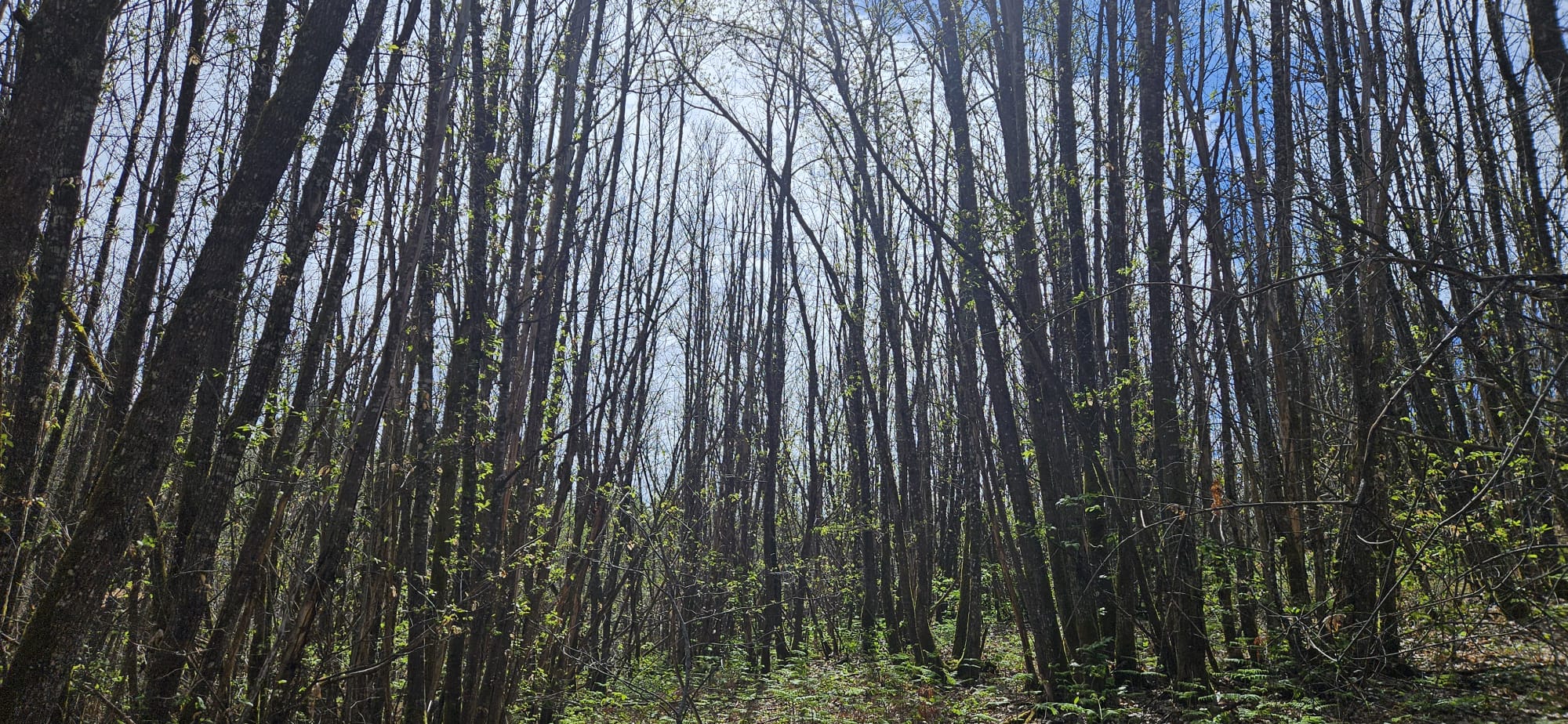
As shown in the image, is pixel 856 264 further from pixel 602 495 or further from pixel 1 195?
pixel 1 195

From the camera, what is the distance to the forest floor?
473 cm

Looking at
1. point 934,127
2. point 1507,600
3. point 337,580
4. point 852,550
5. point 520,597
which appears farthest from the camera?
point 852,550

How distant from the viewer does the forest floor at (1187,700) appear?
4730mm

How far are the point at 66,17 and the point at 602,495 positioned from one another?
468cm

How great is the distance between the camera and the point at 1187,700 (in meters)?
5.66

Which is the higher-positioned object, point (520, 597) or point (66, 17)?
point (66, 17)

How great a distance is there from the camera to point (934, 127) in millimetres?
9719

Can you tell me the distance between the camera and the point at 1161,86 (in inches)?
241

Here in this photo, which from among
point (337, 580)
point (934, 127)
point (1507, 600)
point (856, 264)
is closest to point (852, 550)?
point (856, 264)

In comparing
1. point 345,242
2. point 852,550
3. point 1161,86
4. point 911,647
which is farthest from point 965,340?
point 852,550

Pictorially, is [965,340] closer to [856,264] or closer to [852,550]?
[856,264]

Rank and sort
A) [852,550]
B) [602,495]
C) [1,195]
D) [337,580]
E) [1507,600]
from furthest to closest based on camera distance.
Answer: [852,550], [602,495], [337,580], [1507,600], [1,195]

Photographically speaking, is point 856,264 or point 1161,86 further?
point 856,264

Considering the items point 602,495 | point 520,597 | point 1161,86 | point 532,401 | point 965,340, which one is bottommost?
point 520,597
